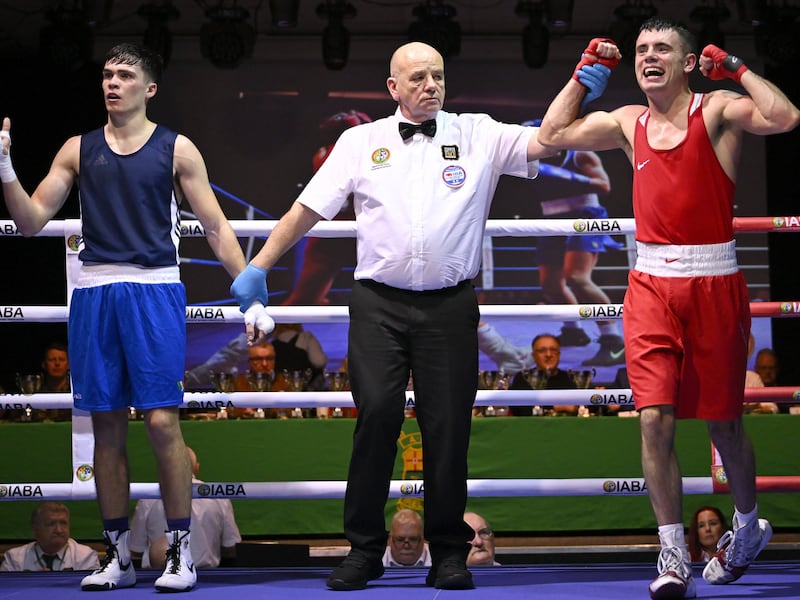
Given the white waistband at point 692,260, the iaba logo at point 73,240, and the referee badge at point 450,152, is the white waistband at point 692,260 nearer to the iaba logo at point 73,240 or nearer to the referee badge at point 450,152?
the referee badge at point 450,152

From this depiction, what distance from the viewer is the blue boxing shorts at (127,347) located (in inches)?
122

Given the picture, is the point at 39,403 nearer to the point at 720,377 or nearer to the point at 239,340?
the point at 720,377

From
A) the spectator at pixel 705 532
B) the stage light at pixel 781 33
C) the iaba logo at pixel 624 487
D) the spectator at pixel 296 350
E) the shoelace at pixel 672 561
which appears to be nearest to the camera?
the shoelace at pixel 672 561

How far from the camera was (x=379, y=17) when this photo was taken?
984 centimetres

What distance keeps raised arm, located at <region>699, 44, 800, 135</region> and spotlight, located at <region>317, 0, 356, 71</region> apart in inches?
232

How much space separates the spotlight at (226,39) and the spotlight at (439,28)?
1.34 m

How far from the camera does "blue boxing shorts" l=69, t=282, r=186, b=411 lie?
3105 millimetres

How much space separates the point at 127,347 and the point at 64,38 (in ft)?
19.5

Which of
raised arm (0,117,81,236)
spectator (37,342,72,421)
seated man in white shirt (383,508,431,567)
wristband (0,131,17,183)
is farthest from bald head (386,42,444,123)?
spectator (37,342,72,421)

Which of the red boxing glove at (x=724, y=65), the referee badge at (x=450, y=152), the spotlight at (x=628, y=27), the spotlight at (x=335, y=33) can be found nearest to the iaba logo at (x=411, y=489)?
the referee badge at (x=450, y=152)

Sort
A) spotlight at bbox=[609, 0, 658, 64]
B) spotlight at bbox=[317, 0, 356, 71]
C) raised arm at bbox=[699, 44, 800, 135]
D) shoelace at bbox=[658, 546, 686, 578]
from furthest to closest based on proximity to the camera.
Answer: spotlight at bbox=[317, 0, 356, 71], spotlight at bbox=[609, 0, 658, 64], raised arm at bbox=[699, 44, 800, 135], shoelace at bbox=[658, 546, 686, 578]

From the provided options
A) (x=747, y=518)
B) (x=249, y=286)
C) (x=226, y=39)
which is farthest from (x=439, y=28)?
(x=747, y=518)

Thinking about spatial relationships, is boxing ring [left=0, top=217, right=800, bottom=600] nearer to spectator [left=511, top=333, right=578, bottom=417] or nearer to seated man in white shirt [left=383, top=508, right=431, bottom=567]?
seated man in white shirt [left=383, top=508, right=431, bottom=567]

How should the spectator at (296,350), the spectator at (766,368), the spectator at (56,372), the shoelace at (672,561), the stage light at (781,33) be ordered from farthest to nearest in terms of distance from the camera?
the spectator at (296,350) → the stage light at (781,33) → the spectator at (766,368) → the spectator at (56,372) → the shoelace at (672,561)
